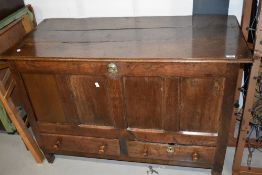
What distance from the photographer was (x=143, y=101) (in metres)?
1.43

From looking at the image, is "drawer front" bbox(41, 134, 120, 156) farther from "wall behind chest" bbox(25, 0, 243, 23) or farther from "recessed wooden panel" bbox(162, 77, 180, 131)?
"wall behind chest" bbox(25, 0, 243, 23)

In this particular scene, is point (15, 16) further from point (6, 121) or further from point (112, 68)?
point (112, 68)

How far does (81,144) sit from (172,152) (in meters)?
0.54

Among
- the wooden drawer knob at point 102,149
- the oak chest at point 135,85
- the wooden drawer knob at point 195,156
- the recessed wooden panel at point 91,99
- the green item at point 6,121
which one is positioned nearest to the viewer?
the oak chest at point 135,85

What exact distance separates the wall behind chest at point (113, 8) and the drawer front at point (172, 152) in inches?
31.7

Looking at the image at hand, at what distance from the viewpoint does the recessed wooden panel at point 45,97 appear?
147 cm

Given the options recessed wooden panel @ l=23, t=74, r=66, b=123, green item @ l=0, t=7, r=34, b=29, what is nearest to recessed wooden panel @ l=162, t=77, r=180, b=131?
recessed wooden panel @ l=23, t=74, r=66, b=123

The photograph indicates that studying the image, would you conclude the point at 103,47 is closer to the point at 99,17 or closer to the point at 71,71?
the point at 71,71

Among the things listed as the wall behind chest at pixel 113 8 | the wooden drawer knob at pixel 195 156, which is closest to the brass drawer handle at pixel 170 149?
the wooden drawer knob at pixel 195 156

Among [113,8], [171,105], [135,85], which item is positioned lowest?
[171,105]

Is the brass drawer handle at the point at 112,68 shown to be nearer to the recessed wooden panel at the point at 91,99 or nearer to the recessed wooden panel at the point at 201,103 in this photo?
the recessed wooden panel at the point at 91,99

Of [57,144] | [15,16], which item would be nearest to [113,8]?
[15,16]

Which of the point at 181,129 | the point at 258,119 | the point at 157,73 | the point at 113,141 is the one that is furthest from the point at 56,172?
the point at 258,119

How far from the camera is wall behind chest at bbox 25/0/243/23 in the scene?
68.0 inches
